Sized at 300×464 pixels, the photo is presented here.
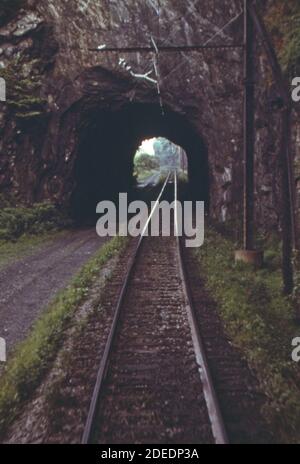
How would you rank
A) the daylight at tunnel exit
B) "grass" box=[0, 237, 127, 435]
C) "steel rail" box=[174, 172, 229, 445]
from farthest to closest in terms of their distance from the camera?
1. "grass" box=[0, 237, 127, 435]
2. the daylight at tunnel exit
3. "steel rail" box=[174, 172, 229, 445]


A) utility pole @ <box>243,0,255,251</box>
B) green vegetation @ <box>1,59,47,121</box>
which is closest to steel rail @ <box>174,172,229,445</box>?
utility pole @ <box>243,0,255,251</box>

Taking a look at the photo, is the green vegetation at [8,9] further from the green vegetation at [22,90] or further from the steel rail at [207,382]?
the steel rail at [207,382]

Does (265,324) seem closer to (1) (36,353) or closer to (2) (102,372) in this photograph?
(2) (102,372)

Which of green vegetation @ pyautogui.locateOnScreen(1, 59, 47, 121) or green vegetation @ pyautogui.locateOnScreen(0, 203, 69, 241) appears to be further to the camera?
green vegetation @ pyautogui.locateOnScreen(1, 59, 47, 121)


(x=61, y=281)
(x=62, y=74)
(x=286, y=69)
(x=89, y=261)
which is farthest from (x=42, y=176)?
(x=286, y=69)

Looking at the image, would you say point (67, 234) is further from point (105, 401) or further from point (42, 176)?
point (105, 401)

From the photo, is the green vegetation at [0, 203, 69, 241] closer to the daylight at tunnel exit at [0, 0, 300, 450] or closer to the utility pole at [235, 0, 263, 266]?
the daylight at tunnel exit at [0, 0, 300, 450]

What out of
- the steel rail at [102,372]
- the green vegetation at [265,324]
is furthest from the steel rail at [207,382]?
the steel rail at [102,372]

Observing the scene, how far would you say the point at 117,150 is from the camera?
84.6ft

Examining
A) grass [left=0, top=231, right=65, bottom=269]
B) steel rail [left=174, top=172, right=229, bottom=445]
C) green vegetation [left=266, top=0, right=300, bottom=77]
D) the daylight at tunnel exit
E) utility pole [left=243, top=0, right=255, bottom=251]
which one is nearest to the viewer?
steel rail [left=174, top=172, right=229, bottom=445]

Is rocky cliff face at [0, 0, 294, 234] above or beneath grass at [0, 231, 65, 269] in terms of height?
above

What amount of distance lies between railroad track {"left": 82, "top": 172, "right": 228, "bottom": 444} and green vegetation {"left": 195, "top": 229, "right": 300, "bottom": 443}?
76 centimetres

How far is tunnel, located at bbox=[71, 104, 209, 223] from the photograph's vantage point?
19.7 metres

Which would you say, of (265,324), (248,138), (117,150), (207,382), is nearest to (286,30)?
(248,138)
